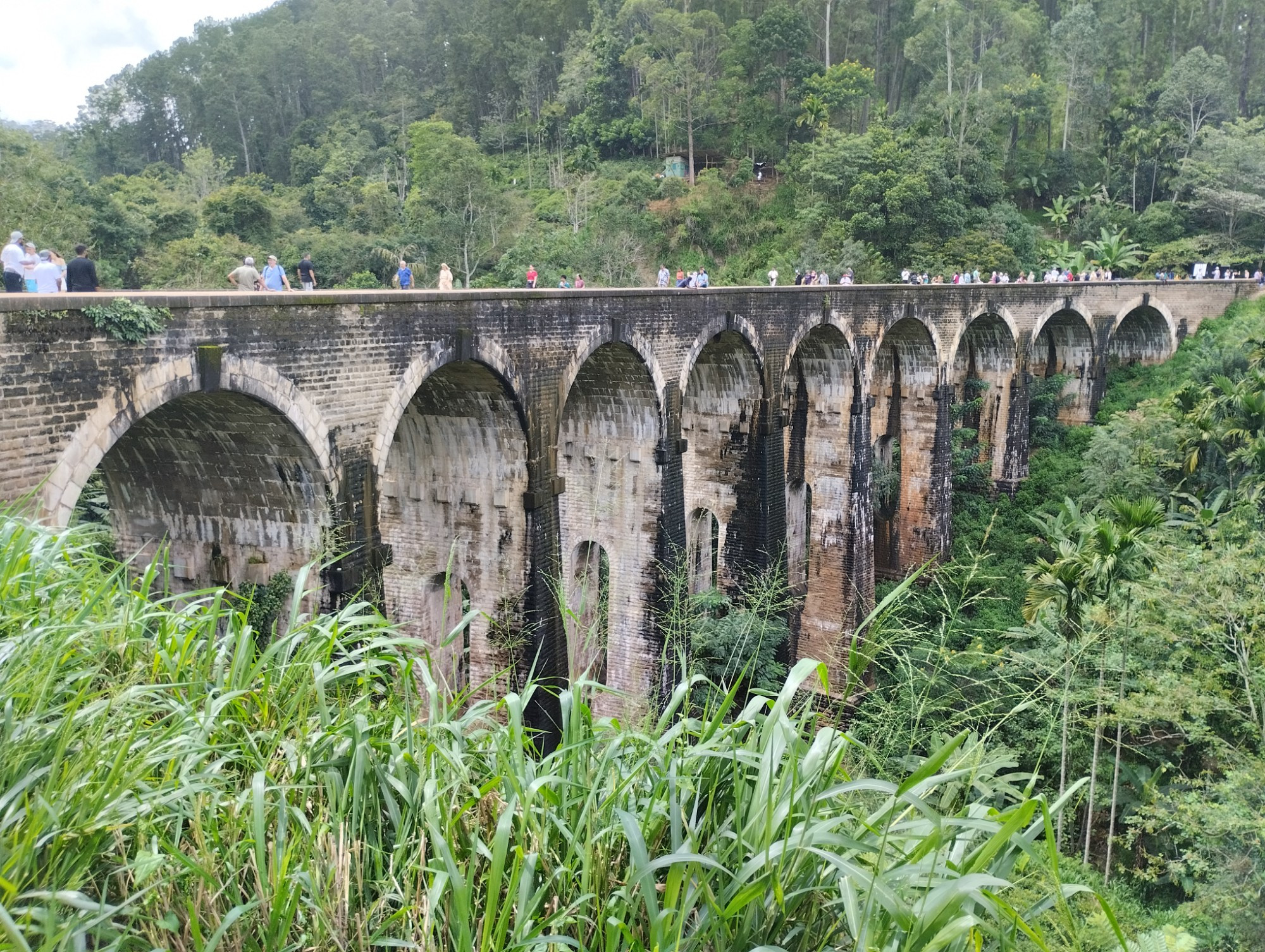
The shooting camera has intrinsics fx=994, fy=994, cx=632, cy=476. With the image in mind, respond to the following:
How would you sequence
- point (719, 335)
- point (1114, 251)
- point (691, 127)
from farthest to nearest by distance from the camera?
point (691, 127), point (1114, 251), point (719, 335)

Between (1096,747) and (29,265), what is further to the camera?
(1096,747)

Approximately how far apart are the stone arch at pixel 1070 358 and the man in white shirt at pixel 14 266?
83.1 ft

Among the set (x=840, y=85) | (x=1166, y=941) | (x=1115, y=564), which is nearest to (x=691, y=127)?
(x=840, y=85)

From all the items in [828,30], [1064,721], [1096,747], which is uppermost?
[828,30]

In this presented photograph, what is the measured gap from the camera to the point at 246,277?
31.9 ft

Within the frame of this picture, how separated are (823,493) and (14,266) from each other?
1502cm

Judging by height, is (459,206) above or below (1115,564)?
above

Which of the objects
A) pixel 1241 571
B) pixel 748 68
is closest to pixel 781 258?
pixel 748 68

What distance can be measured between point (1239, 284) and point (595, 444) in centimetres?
2898

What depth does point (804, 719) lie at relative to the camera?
386cm

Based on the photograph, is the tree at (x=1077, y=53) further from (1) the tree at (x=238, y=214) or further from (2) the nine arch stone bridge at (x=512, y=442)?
(1) the tree at (x=238, y=214)

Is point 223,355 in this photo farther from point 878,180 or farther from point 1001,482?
point 878,180

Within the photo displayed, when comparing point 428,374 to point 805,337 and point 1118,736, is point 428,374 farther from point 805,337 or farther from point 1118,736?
point 805,337

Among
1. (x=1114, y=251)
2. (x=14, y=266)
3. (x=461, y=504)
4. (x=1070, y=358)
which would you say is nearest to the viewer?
(x=14, y=266)
